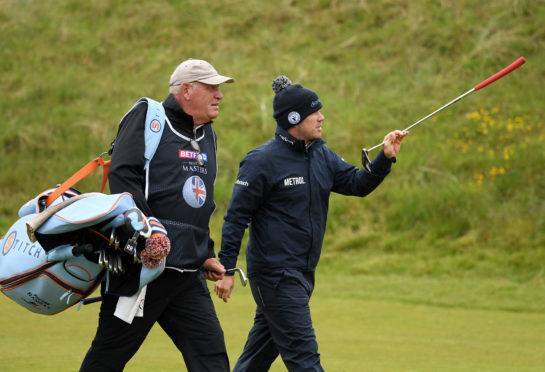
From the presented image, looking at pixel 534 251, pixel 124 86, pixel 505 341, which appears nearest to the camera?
pixel 505 341

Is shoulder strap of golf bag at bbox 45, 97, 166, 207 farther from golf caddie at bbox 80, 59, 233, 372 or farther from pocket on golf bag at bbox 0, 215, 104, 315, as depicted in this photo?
pocket on golf bag at bbox 0, 215, 104, 315

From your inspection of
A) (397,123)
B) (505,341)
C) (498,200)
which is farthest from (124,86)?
(505,341)

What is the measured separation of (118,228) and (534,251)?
37.3ft

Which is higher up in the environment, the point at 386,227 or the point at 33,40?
the point at 33,40

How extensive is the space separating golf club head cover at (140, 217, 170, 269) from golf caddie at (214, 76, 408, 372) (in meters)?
1.17

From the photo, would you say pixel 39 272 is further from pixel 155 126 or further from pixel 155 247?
pixel 155 126

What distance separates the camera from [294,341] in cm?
533

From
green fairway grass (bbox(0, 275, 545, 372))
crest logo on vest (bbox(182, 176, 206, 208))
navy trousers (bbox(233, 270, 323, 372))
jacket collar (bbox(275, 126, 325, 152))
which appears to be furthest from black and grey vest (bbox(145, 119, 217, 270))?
green fairway grass (bbox(0, 275, 545, 372))

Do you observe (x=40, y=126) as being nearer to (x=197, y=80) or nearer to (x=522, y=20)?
(x=522, y=20)

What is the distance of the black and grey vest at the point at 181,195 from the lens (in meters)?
4.80

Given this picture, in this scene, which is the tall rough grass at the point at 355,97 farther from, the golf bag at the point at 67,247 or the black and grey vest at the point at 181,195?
the golf bag at the point at 67,247

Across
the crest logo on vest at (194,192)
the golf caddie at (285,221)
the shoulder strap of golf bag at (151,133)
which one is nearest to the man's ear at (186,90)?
the shoulder strap of golf bag at (151,133)

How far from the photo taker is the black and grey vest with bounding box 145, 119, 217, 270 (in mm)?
4801

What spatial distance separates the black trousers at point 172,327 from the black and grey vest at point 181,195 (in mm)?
158
